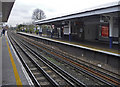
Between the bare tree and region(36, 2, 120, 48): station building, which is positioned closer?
region(36, 2, 120, 48): station building

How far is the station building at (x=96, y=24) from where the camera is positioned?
10.5 m

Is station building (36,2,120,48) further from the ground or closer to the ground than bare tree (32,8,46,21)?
closer to the ground

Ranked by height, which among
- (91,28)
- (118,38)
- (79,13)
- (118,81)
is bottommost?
(118,81)

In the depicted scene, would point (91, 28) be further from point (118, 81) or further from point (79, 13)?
point (118, 81)

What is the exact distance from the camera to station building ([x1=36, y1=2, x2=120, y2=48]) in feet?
34.5

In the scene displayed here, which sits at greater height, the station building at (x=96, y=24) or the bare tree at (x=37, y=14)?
the bare tree at (x=37, y=14)

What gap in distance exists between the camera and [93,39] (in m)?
18.8

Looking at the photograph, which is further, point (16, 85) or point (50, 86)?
point (50, 86)

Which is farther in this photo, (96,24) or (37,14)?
(37,14)

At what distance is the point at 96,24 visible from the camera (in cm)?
1820

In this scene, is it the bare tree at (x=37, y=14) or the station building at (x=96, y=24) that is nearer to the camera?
the station building at (x=96, y=24)

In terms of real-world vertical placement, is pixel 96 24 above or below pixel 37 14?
below

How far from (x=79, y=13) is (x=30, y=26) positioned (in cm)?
5204

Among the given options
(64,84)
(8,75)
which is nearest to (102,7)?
(64,84)
